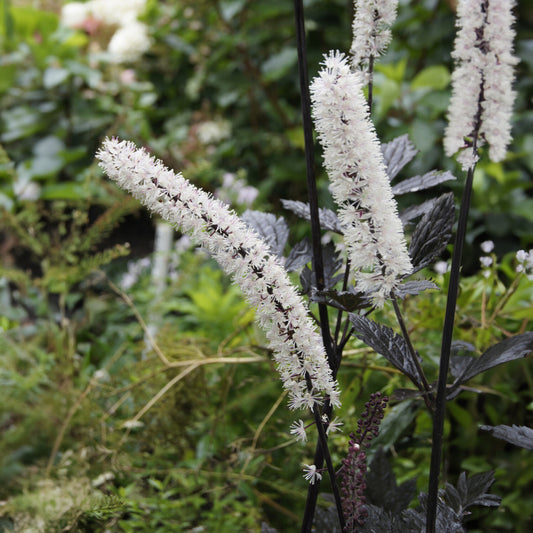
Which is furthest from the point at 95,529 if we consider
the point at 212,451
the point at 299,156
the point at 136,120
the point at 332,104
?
the point at 136,120

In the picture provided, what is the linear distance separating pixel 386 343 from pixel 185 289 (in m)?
0.84

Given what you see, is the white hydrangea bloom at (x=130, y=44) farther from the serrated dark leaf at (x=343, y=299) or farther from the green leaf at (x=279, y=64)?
the serrated dark leaf at (x=343, y=299)

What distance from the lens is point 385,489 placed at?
1.94ft

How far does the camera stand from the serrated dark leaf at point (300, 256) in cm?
53

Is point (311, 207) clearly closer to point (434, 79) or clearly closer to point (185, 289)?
point (185, 289)

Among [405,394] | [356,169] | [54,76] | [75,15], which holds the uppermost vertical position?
[75,15]

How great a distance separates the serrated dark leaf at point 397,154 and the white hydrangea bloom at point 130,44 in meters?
1.58

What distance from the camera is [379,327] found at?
469 millimetres

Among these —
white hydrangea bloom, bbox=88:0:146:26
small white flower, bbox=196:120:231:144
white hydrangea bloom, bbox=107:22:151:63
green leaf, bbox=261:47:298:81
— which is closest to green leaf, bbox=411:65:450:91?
green leaf, bbox=261:47:298:81

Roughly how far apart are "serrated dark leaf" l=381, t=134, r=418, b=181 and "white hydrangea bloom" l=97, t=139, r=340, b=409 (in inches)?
7.9

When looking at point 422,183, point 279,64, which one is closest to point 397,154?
point 422,183

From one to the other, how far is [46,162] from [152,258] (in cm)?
57

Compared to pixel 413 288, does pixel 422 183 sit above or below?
above

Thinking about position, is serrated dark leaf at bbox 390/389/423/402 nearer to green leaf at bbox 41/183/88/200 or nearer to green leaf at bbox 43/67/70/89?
green leaf at bbox 41/183/88/200
